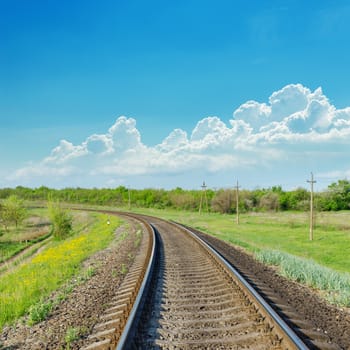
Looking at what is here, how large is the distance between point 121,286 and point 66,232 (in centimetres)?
3466

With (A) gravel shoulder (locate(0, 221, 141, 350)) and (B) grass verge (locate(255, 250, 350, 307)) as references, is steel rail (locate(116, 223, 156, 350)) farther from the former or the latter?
(B) grass verge (locate(255, 250, 350, 307))

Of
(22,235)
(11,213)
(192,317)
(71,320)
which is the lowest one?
(22,235)

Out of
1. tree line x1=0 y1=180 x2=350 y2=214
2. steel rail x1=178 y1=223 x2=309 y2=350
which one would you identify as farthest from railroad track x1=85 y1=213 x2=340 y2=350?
tree line x1=0 y1=180 x2=350 y2=214

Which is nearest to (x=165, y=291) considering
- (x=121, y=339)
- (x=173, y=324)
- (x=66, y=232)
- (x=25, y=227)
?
(x=173, y=324)

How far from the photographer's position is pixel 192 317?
5.96m

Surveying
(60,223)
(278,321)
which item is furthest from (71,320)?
(60,223)

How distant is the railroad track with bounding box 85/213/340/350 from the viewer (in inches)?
190

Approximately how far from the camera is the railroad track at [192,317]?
482 centimetres

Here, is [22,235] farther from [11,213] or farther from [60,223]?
[60,223]

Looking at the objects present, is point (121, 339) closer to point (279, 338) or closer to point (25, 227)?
point (279, 338)

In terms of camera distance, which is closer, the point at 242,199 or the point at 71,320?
the point at 71,320

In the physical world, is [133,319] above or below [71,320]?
above

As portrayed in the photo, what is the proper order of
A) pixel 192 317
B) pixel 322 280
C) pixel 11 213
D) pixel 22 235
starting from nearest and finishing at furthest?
pixel 192 317 < pixel 322 280 < pixel 22 235 < pixel 11 213

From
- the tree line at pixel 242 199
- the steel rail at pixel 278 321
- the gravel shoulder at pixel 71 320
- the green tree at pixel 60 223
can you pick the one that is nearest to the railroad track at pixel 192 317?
the steel rail at pixel 278 321
